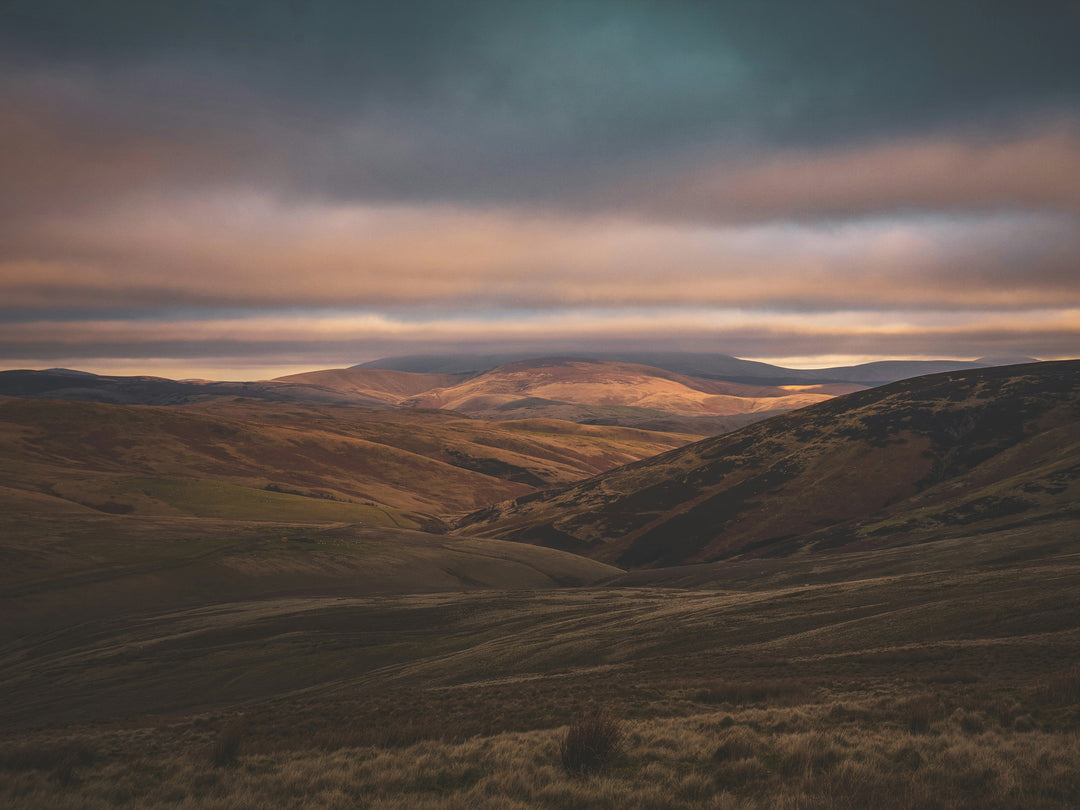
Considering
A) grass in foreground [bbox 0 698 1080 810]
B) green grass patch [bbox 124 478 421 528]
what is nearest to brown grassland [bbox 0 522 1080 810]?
grass in foreground [bbox 0 698 1080 810]

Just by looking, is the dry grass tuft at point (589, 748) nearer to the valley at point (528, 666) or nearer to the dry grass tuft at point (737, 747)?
the valley at point (528, 666)

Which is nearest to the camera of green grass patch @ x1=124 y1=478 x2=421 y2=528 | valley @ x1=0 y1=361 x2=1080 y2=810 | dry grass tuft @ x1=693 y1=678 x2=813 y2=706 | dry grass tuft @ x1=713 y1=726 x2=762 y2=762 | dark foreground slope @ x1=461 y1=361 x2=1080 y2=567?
Result: valley @ x1=0 y1=361 x2=1080 y2=810

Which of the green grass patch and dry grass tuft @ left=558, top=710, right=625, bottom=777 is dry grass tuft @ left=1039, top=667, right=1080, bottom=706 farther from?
the green grass patch

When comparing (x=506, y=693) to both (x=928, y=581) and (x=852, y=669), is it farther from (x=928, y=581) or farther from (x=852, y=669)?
(x=928, y=581)

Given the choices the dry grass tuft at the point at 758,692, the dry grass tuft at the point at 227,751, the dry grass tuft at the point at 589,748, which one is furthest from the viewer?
the dry grass tuft at the point at 758,692

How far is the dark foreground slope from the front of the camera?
11781cm

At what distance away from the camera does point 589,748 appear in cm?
1502

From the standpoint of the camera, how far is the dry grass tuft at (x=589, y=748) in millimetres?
14656

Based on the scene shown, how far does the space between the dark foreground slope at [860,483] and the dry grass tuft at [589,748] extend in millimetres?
105002

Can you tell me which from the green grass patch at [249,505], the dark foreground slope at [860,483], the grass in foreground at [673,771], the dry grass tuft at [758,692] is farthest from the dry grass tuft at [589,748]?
the green grass patch at [249,505]

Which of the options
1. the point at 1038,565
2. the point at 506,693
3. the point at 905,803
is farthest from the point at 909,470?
the point at 905,803

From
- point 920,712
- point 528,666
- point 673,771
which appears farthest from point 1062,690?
point 528,666

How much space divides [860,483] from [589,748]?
520 feet

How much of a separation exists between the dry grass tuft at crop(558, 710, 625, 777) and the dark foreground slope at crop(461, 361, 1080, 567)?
105 meters
